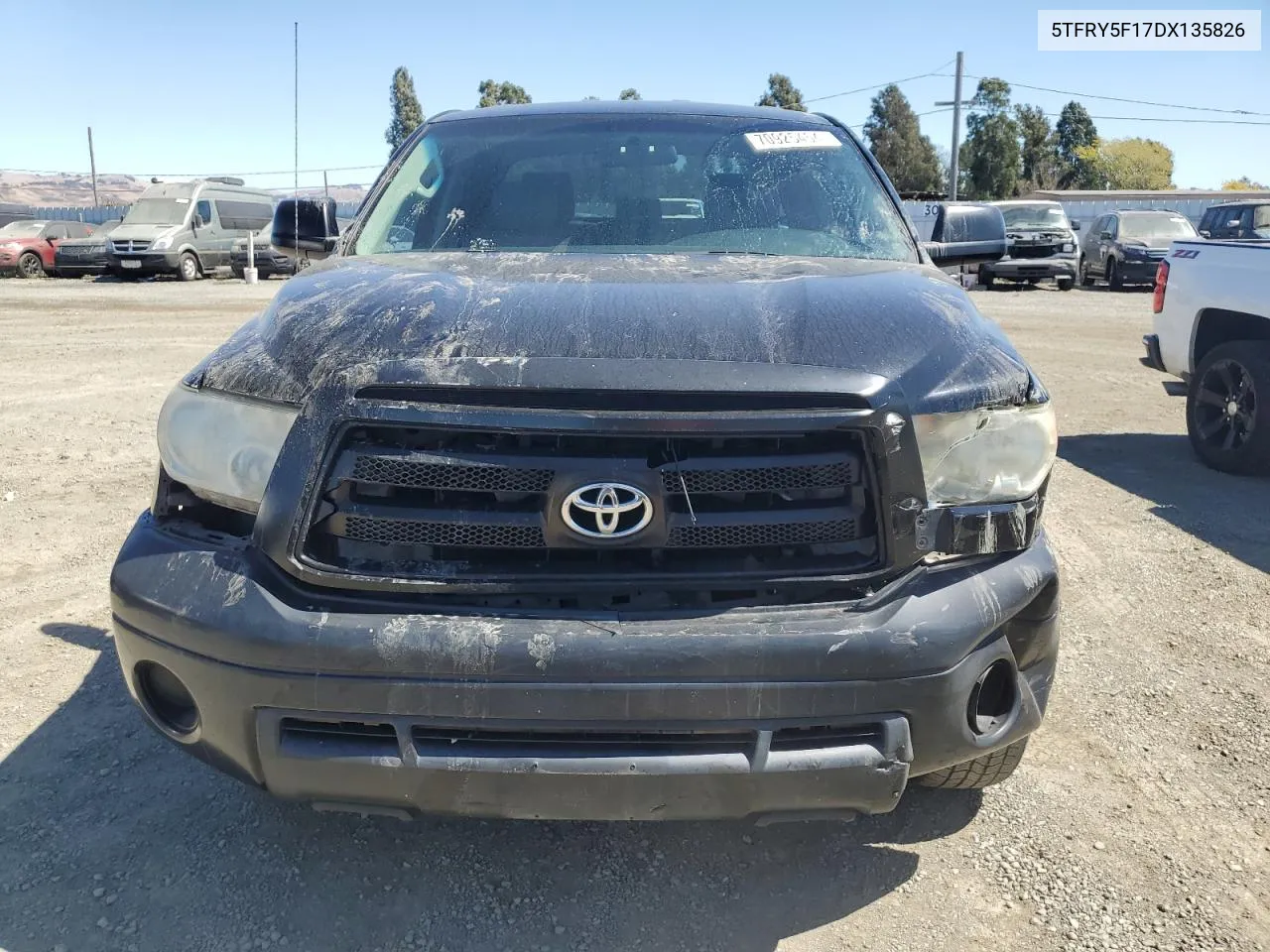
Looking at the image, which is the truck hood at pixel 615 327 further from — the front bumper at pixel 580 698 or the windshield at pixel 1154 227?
the windshield at pixel 1154 227

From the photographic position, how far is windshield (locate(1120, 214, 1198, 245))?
21406mm

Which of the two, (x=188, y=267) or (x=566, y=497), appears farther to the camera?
(x=188, y=267)

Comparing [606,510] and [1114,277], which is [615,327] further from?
[1114,277]

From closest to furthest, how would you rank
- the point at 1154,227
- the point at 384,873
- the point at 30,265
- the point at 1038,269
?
the point at 384,873, the point at 1038,269, the point at 1154,227, the point at 30,265

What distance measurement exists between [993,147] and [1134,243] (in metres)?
40.2

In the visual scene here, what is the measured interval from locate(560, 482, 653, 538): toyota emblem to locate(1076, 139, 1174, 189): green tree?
3092 inches

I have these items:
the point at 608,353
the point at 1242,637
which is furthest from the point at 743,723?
the point at 1242,637

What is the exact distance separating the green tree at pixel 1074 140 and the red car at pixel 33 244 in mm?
64408

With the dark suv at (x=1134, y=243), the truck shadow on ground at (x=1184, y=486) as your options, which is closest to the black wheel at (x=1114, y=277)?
the dark suv at (x=1134, y=243)

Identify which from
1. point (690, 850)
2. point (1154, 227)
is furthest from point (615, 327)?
point (1154, 227)

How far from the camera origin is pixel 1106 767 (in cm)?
292

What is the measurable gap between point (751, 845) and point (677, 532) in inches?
40.8

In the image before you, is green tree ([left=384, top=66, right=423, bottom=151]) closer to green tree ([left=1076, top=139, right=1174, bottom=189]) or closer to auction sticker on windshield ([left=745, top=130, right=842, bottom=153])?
green tree ([left=1076, top=139, right=1174, bottom=189])

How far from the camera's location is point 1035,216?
21.5 m
